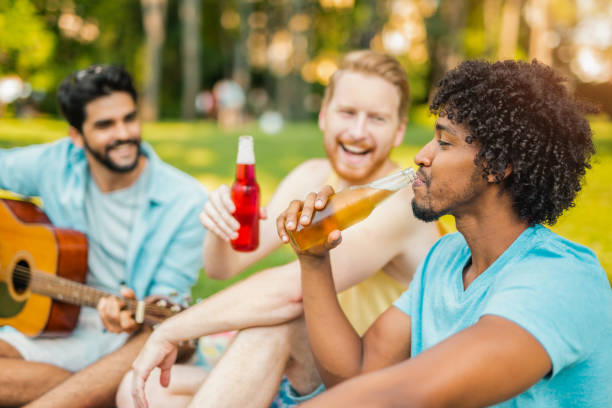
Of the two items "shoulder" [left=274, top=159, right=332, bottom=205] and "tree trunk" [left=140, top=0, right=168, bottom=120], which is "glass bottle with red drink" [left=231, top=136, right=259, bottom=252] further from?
"tree trunk" [left=140, top=0, right=168, bottom=120]

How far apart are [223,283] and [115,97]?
2.29m

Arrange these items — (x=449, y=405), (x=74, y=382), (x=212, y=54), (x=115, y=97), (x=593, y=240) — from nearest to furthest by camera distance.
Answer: (x=449, y=405)
(x=74, y=382)
(x=115, y=97)
(x=593, y=240)
(x=212, y=54)

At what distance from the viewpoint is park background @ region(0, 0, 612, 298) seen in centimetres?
1280

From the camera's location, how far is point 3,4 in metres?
13.2

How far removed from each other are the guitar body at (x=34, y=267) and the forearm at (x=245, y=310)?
1179 mm

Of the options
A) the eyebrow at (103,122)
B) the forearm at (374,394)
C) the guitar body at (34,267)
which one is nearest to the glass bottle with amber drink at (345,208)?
the forearm at (374,394)

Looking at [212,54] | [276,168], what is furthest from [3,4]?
[212,54]

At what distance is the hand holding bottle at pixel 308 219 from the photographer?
Answer: 6.59 ft

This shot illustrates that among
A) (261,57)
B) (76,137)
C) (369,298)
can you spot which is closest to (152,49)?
(261,57)

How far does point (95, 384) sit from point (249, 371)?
924 mm

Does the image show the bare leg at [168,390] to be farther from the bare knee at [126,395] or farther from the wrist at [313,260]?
the wrist at [313,260]

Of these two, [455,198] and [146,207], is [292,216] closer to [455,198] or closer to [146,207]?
[455,198]

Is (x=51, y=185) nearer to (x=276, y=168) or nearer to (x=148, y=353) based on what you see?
(x=148, y=353)

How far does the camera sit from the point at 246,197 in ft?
8.44
